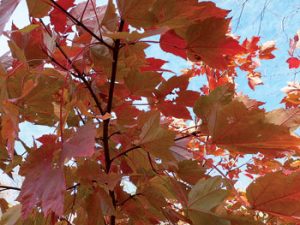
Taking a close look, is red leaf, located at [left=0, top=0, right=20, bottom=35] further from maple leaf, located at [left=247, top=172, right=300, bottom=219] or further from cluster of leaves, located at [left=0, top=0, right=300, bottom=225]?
maple leaf, located at [left=247, top=172, right=300, bottom=219]

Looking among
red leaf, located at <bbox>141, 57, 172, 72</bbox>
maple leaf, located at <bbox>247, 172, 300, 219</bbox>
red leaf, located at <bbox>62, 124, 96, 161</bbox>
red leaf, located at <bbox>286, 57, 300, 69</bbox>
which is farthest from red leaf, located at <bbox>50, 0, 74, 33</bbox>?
red leaf, located at <bbox>286, 57, 300, 69</bbox>

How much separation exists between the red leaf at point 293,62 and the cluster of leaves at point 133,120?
2.69 feet

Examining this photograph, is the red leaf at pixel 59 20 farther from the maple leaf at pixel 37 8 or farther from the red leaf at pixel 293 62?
the red leaf at pixel 293 62

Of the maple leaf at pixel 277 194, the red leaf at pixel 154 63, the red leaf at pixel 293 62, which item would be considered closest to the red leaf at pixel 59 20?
the red leaf at pixel 154 63

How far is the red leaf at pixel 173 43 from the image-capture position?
0.45 m

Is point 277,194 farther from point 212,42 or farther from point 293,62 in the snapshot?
point 293,62

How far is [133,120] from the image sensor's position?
532 millimetres

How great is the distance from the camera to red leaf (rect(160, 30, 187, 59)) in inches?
17.8

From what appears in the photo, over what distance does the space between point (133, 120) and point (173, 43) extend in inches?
5.3

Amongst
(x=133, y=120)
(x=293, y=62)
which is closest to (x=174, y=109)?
(x=133, y=120)

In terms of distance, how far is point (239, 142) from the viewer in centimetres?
38

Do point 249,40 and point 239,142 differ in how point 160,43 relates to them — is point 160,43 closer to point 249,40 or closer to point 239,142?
point 239,142

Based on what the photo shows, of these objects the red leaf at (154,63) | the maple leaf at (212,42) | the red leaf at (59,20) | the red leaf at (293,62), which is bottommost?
the maple leaf at (212,42)

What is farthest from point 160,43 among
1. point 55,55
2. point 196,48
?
point 55,55
